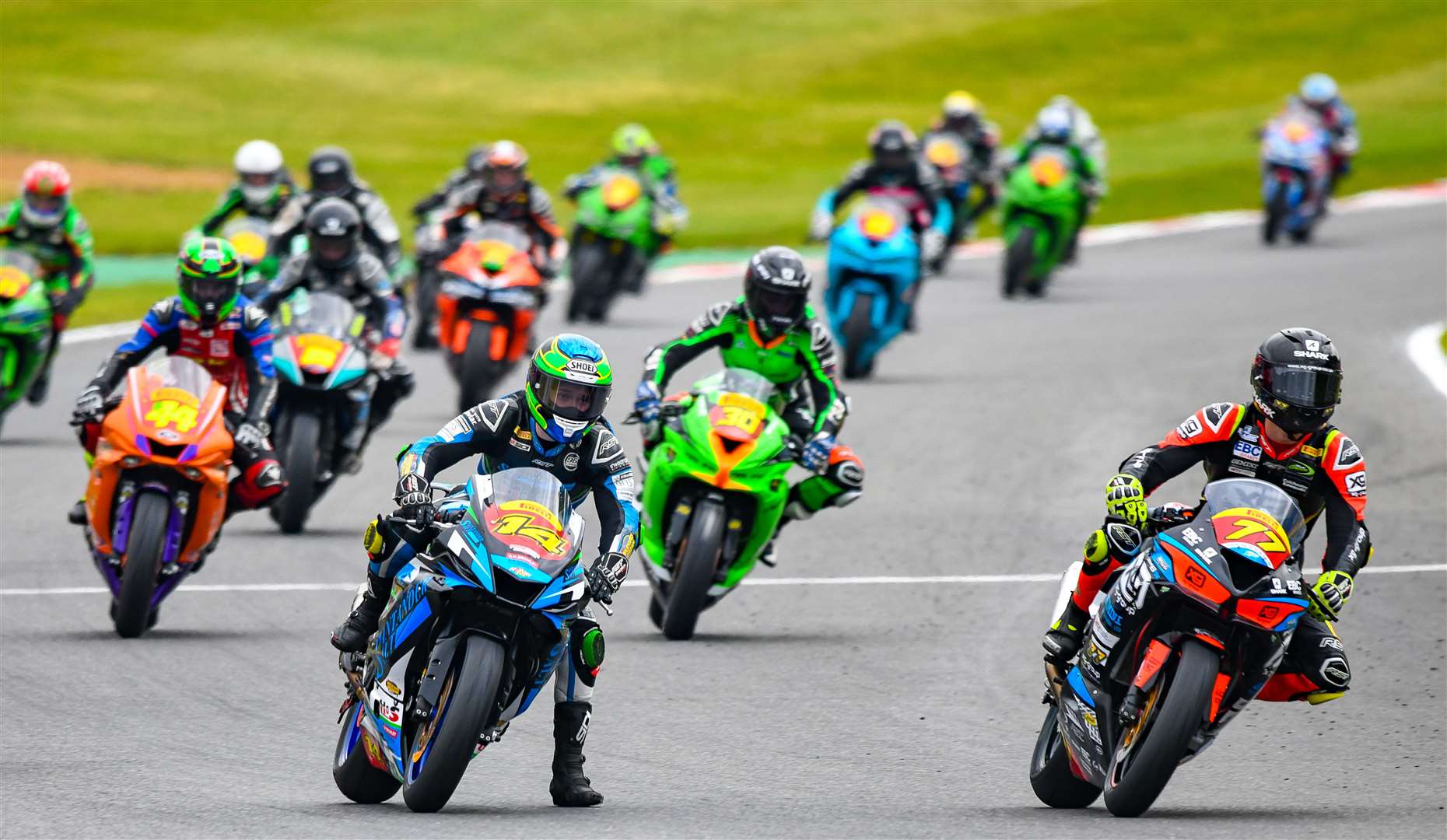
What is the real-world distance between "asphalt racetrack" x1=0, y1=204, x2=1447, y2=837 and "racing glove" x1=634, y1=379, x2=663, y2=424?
3.63ft

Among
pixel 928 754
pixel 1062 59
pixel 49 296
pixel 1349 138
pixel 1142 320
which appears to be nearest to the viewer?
pixel 928 754

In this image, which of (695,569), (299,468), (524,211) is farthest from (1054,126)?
(695,569)

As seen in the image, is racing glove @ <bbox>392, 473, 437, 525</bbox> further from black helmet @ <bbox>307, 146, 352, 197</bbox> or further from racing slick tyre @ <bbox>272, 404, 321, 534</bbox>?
black helmet @ <bbox>307, 146, 352, 197</bbox>

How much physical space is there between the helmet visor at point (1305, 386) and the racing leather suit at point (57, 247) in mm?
11784

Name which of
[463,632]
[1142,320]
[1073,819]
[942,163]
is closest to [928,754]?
[1073,819]

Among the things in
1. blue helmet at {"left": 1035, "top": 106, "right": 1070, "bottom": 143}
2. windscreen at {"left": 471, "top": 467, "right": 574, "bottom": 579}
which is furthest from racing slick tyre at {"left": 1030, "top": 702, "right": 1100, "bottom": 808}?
blue helmet at {"left": 1035, "top": 106, "right": 1070, "bottom": 143}

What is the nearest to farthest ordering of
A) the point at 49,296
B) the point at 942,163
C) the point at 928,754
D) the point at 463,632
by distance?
the point at 463,632, the point at 928,754, the point at 49,296, the point at 942,163

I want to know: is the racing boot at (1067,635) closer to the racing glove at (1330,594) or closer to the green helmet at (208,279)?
the racing glove at (1330,594)

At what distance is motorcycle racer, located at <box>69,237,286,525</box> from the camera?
12.1 meters

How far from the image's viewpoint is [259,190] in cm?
1833

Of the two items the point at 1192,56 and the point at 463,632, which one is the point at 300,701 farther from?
the point at 1192,56

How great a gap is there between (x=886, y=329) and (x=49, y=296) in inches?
272

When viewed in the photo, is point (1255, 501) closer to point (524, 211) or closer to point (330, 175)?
point (330, 175)

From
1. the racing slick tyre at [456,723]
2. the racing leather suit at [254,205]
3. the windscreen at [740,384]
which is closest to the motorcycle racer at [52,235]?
the racing leather suit at [254,205]
